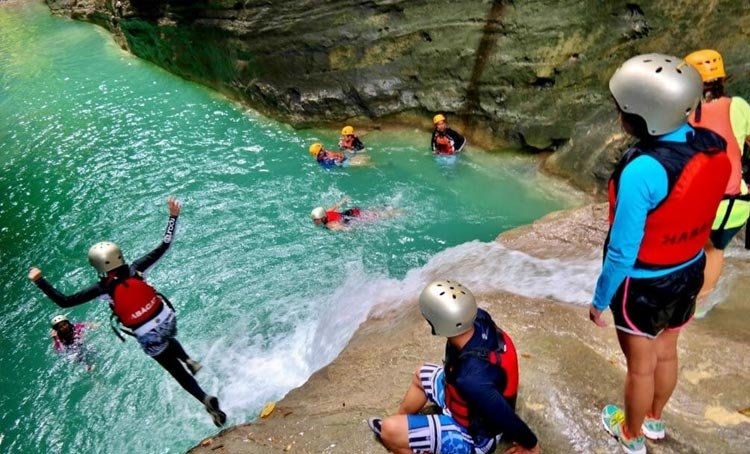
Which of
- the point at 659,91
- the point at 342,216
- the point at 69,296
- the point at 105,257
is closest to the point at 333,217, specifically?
the point at 342,216

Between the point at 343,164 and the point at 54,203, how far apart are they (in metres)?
5.33

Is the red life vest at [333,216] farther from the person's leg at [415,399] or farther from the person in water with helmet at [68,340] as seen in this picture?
the person's leg at [415,399]

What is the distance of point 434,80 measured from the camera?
1039 centimetres

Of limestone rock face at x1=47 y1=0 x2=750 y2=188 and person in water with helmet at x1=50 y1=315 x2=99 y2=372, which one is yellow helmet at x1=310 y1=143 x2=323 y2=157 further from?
Result: person in water with helmet at x1=50 y1=315 x2=99 y2=372

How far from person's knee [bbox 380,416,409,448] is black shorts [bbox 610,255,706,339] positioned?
1.48 m

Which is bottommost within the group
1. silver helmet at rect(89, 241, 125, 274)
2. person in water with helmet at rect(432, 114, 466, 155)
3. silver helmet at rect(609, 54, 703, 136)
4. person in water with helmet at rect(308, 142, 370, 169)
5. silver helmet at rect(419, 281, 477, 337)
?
person in water with helmet at rect(308, 142, 370, 169)

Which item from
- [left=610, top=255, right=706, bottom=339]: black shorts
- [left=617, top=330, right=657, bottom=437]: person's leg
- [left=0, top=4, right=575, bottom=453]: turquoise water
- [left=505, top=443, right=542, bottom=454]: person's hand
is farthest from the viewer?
[left=0, top=4, right=575, bottom=453]: turquoise water

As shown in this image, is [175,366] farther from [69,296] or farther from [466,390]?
[466,390]

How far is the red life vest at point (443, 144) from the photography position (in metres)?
9.56

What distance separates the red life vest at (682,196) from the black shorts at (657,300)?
3.7 inches

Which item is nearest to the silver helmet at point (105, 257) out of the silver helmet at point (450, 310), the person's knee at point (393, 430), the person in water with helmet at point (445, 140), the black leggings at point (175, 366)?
the black leggings at point (175, 366)

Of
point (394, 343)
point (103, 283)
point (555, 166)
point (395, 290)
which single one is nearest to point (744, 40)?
point (555, 166)

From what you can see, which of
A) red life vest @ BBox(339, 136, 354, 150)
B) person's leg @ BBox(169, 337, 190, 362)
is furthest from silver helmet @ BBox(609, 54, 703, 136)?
red life vest @ BBox(339, 136, 354, 150)

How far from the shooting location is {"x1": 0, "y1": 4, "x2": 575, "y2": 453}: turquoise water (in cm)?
600
